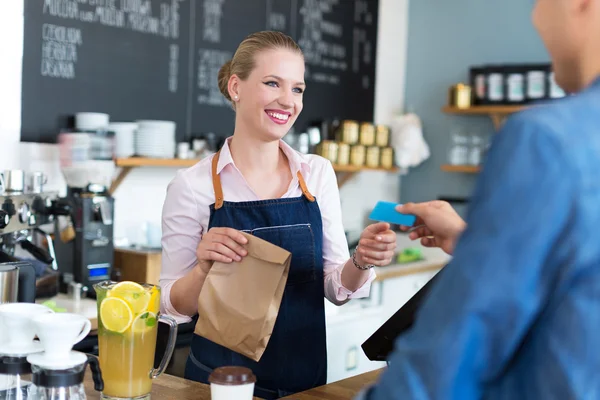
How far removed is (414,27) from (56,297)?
323cm

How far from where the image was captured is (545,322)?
0.73 m

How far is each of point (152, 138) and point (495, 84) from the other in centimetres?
229

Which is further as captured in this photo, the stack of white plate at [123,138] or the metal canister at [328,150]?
the metal canister at [328,150]

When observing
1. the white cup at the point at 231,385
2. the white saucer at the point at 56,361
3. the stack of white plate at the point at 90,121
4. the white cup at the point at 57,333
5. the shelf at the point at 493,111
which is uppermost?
the shelf at the point at 493,111

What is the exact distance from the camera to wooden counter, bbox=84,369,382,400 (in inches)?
59.0

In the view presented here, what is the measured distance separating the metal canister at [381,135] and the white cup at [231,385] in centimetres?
368

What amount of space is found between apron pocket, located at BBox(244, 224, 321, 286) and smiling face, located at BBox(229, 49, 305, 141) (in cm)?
23

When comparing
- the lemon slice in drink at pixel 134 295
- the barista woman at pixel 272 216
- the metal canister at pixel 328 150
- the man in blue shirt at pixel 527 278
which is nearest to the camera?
the man in blue shirt at pixel 527 278

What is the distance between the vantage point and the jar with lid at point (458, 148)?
489 centimetres

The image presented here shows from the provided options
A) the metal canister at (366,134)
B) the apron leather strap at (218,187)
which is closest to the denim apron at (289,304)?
the apron leather strap at (218,187)

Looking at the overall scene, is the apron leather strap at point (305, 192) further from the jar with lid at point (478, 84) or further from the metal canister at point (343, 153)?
the jar with lid at point (478, 84)

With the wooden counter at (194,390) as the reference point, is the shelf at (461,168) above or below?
above

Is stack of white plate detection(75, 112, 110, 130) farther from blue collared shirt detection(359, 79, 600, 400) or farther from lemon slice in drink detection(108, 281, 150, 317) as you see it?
blue collared shirt detection(359, 79, 600, 400)

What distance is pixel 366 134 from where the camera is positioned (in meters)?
4.76
